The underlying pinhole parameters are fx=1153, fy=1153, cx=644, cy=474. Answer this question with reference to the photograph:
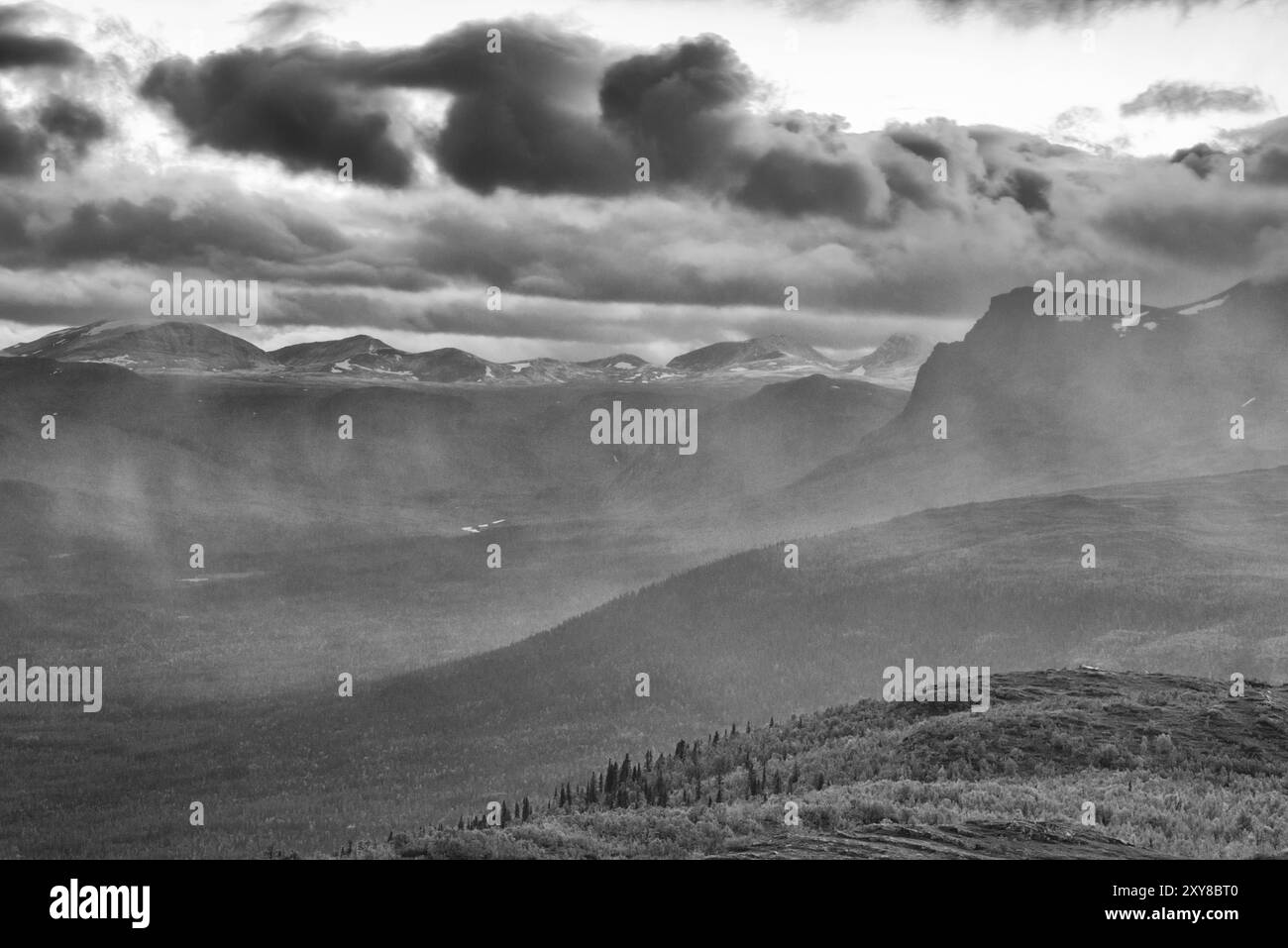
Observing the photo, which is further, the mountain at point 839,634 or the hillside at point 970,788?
the mountain at point 839,634

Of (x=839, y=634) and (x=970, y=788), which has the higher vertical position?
(x=970, y=788)

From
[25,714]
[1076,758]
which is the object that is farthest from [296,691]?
[1076,758]

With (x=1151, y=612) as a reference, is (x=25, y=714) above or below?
below

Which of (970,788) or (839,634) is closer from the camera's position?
(970,788)

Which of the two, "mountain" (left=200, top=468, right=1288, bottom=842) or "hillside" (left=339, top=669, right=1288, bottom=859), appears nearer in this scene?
"hillside" (left=339, top=669, right=1288, bottom=859)

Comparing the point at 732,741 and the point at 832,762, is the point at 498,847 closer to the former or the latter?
the point at 832,762
